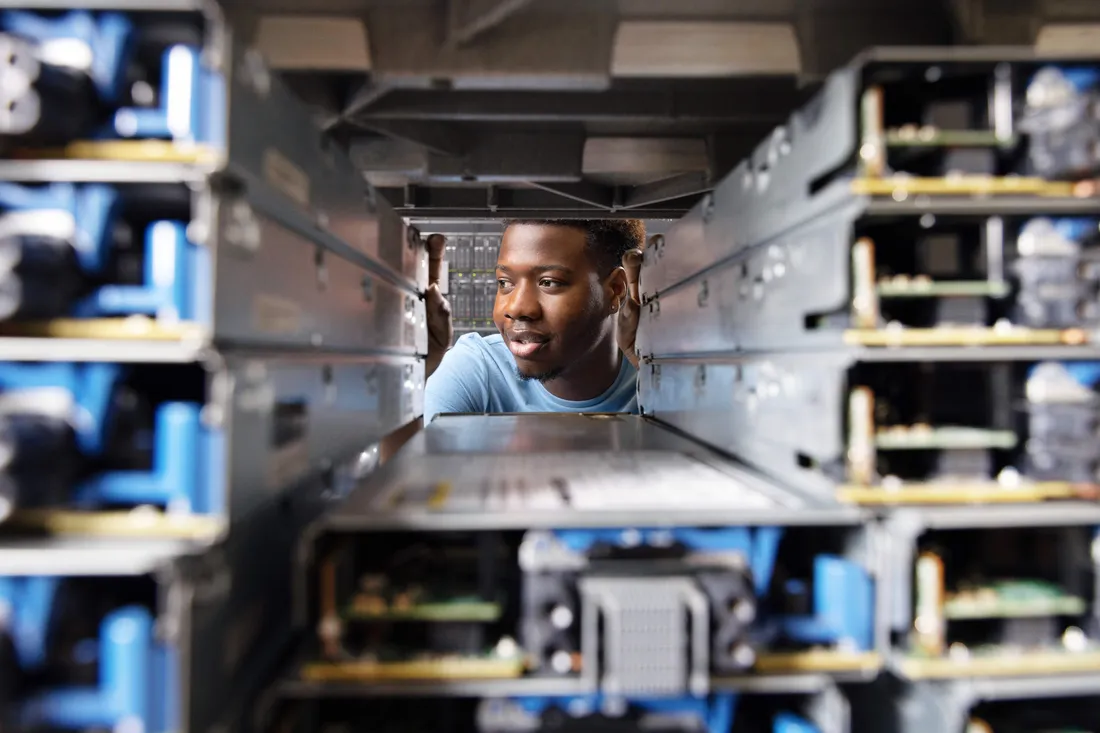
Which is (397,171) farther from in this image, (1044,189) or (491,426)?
(1044,189)

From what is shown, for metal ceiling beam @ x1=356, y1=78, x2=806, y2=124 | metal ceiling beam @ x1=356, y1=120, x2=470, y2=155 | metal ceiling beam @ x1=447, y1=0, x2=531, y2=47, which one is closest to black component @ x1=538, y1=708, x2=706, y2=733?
metal ceiling beam @ x1=447, y1=0, x2=531, y2=47

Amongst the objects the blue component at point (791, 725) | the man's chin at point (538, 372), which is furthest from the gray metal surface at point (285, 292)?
the man's chin at point (538, 372)

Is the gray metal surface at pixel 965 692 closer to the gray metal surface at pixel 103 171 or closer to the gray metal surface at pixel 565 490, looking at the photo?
the gray metal surface at pixel 565 490

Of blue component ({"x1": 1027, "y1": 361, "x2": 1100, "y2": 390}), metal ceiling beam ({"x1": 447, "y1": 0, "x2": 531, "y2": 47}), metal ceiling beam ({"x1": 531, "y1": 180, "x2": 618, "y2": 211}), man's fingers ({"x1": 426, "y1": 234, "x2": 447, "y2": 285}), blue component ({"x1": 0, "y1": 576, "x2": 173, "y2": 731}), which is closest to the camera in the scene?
blue component ({"x1": 0, "y1": 576, "x2": 173, "y2": 731})

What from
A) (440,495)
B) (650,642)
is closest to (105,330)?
(440,495)

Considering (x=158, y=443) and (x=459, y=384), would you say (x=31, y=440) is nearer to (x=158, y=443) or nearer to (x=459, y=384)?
(x=158, y=443)

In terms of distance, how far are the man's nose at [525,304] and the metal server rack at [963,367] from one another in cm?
247

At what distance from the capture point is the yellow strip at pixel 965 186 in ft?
4.15

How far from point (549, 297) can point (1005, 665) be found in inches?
116

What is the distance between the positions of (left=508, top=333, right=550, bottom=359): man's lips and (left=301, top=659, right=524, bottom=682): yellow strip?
282 cm

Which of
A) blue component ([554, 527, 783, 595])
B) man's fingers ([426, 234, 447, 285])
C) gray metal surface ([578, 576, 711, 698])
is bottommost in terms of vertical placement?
gray metal surface ([578, 576, 711, 698])

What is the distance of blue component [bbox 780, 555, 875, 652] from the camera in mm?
1237

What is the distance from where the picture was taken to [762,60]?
1876mm

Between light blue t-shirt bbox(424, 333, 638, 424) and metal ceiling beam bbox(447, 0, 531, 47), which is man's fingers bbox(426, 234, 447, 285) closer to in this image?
light blue t-shirt bbox(424, 333, 638, 424)
